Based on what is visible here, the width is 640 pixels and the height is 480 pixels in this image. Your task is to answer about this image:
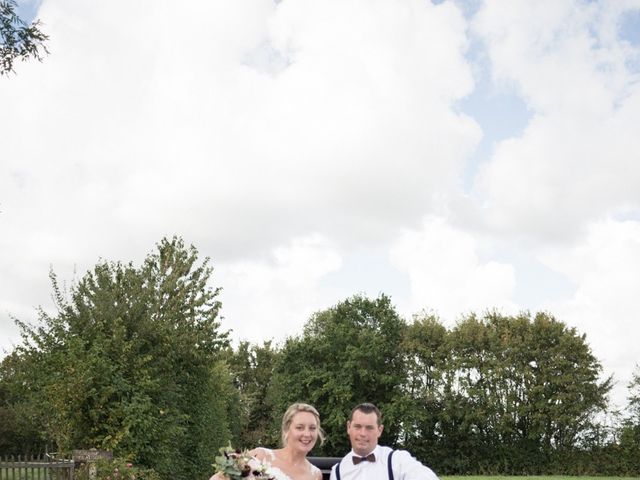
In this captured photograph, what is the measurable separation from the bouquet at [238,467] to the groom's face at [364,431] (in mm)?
669

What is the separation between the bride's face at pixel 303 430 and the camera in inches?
240

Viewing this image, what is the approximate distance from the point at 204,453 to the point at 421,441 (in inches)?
780

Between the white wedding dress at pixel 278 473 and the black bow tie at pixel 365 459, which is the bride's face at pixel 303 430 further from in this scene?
the black bow tie at pixel 365 459

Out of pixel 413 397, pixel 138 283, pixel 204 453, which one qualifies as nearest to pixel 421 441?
pixel 413 397

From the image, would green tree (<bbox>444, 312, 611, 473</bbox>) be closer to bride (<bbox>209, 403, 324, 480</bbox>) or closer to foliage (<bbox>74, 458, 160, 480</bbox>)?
foliage (<bbox>74, 458, 160, 480</bbox>)

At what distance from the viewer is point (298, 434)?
20.2ft

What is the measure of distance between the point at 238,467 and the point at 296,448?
26.2 inches

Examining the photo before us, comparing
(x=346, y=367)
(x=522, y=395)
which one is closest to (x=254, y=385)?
(x=346, y=367)

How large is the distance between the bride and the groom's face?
16.4 inches

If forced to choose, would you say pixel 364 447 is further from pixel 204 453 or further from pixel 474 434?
pixel 474 434

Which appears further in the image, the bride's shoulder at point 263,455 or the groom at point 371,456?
the bride's shoulder at point 263,455

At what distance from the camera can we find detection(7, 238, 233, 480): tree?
22562 millimetres

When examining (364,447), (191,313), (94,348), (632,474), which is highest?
(191,313)

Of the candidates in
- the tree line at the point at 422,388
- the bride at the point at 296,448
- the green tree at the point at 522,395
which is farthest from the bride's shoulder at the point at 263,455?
the green tree at the point at 522,395
